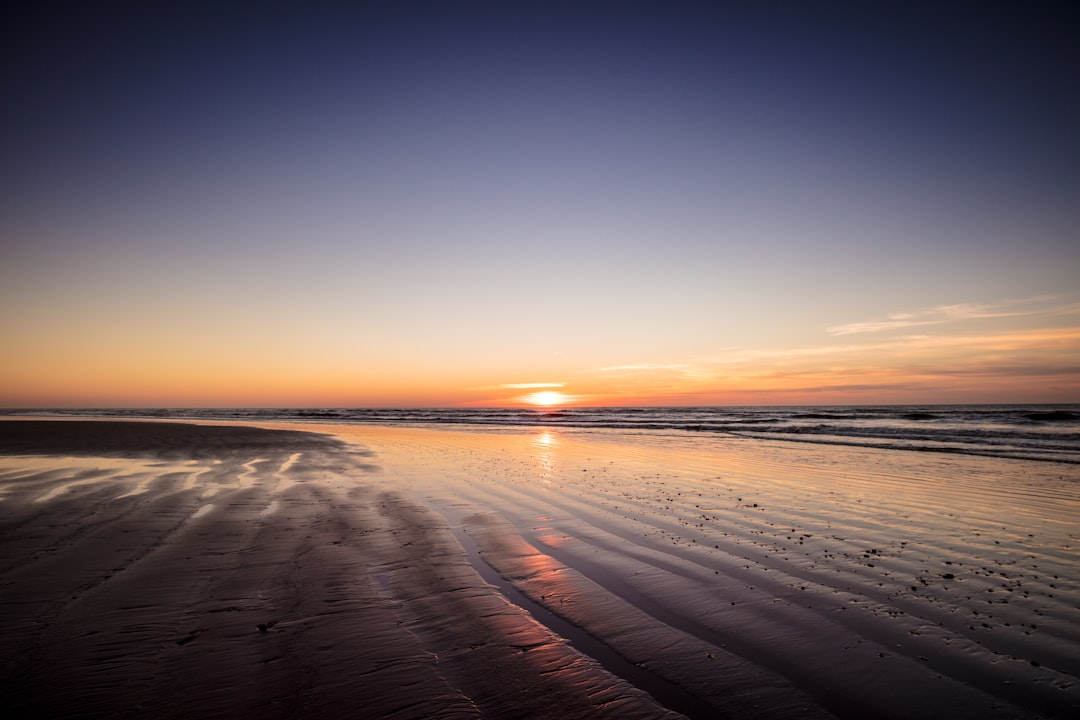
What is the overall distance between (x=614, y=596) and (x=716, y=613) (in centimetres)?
110

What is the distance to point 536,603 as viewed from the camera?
18.6 ft

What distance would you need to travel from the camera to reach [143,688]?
3.88 metres

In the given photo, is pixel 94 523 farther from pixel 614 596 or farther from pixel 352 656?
pixel 614 596

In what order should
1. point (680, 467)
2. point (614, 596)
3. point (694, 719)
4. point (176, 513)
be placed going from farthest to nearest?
point (680, 467)
point (176, 513)
point (614, 596)
point (694, 719)

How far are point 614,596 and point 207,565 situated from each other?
5246 millimetres

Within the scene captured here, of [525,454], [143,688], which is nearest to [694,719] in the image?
[143,688]

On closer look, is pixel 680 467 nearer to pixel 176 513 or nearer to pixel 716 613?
pixel 716 613

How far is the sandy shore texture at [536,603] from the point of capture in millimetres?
3869

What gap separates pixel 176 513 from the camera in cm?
980

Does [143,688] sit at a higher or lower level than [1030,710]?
higher

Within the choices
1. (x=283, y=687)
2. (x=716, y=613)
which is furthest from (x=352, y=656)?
(x=716, y=613)

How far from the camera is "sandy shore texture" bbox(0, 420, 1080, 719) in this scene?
3.87 m

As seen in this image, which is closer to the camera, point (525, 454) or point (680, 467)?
point (680, 467)

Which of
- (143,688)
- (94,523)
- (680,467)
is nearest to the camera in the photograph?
(143,688)
